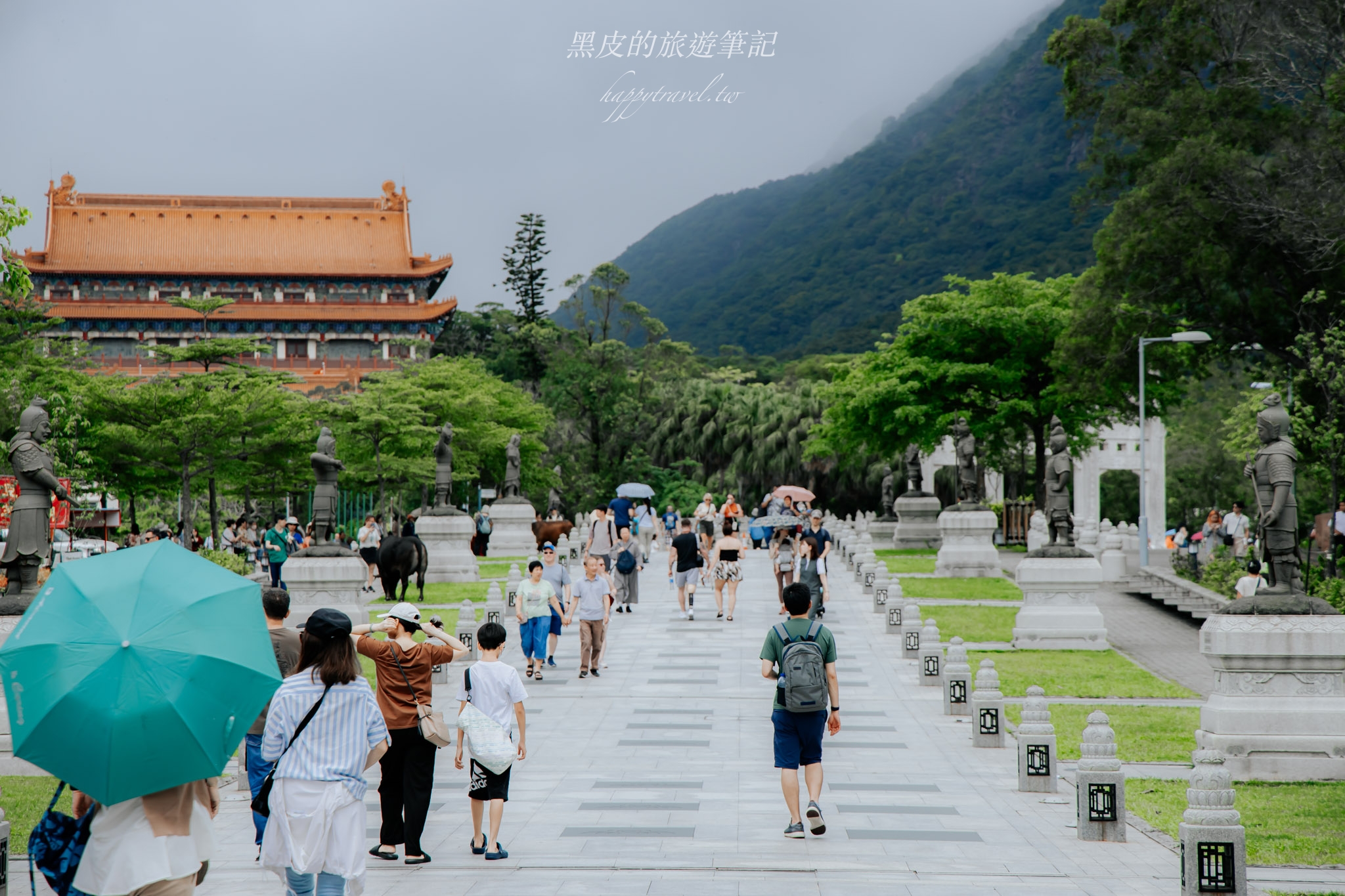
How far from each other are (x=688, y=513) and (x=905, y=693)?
36890 mm

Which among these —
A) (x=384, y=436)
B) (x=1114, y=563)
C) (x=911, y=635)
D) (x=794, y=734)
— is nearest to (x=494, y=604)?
(x=911, y=635)

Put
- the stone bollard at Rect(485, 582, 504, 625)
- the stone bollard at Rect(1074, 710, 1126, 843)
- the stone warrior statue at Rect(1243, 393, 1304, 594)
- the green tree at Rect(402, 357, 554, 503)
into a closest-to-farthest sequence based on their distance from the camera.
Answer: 1. the stone bollard at Rect(1074, 710, 1126, 843)
2. the stone warrior statue at Rect(1243, 393, 1304, 594)
3. the stone bollard at Rect(485, 582, 504, 625)
4. the green tree at Rect(402, 357, 554, 503)

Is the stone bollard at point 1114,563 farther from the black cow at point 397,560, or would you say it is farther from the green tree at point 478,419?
the green tree at point 478,419

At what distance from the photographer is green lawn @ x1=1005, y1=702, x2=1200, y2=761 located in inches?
439

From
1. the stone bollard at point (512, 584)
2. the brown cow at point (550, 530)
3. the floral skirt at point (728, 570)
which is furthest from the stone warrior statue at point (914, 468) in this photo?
the stone bollard at point (512, 584)

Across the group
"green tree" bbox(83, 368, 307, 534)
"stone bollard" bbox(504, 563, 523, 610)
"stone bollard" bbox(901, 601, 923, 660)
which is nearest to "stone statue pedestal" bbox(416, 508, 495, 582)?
"stone bollard" bbox(504, 563, 523, 610)

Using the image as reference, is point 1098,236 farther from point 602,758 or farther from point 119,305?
point 119,305

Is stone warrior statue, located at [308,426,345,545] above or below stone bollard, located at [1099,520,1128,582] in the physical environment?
above

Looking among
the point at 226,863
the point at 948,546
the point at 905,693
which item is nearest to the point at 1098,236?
the point at 948,546

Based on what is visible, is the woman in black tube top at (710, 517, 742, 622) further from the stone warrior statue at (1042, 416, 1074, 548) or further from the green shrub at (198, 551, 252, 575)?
the green shrub at (198, 551, 252, 575)

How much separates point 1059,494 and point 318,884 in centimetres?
1545

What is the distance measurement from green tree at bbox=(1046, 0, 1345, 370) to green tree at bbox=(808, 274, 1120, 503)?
17.6 ft

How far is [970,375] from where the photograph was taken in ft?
117

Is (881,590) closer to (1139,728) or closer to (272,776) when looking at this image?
(1139,728)
